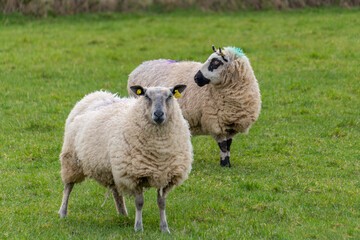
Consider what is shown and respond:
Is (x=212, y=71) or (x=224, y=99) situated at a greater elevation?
(x=212, y=71)

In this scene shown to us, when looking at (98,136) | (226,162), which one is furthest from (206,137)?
(98,136)

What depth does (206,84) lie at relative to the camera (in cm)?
941

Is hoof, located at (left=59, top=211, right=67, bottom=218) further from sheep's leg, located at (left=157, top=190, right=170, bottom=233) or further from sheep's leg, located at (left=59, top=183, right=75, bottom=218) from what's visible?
sheep's leg, located at (left=157, top=190, right=170, bottom=233)

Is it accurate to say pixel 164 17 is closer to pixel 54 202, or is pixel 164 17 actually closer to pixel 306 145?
pixel 306 145

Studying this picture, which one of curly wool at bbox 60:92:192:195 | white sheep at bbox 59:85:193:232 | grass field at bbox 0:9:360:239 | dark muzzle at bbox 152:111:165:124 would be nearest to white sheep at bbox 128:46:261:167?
grass field at bbox 0:9:360:239

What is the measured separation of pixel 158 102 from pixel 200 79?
3166mm

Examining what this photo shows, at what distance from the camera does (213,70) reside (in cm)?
909

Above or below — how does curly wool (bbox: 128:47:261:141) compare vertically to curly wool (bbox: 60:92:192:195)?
below

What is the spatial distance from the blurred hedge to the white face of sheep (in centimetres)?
1356

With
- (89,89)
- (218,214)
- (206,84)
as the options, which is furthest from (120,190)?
(89,89)

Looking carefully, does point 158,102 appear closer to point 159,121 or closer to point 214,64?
point 159,121

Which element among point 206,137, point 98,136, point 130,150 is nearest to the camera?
point 130,150

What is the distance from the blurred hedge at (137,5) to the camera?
21.2m

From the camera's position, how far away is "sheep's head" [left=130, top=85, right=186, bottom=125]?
598 centimetres
